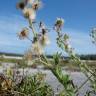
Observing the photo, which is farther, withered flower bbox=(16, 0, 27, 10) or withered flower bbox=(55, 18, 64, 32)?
withered flower bbox=(55, 18, 64, 32)

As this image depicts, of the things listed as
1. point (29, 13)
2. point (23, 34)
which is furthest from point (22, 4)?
point (23, 34)

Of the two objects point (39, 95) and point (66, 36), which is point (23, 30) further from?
point (39, 95)

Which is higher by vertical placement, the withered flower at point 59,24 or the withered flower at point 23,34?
the withered flower at point 59,24

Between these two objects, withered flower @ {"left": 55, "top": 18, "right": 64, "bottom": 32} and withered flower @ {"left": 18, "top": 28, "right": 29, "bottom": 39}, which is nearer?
withered flower @ {"left": 18, "top": 28, "right": 29, "bottom": 39}

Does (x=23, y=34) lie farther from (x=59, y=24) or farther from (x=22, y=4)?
(x=59, y=24)

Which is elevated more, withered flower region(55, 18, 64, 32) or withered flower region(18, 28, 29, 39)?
withered flower region(55, 18, 64, 32)

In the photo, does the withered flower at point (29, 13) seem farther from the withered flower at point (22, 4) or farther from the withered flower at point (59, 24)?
the withered flower at point (59, 24)

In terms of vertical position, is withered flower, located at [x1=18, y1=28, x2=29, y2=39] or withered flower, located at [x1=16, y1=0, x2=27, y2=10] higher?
withered flower, located at [x1=16, y1=0, x2=27, y2=10]

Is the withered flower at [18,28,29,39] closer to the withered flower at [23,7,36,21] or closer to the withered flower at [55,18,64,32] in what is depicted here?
the withered flower at [23,7,36,21]

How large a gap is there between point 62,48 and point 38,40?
1.07 m

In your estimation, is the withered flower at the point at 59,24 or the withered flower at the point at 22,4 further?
the withered flower at the point at 59,24

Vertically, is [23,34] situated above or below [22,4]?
below

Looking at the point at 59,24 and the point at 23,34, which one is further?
the point at 59,24

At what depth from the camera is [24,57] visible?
9.52 ft
